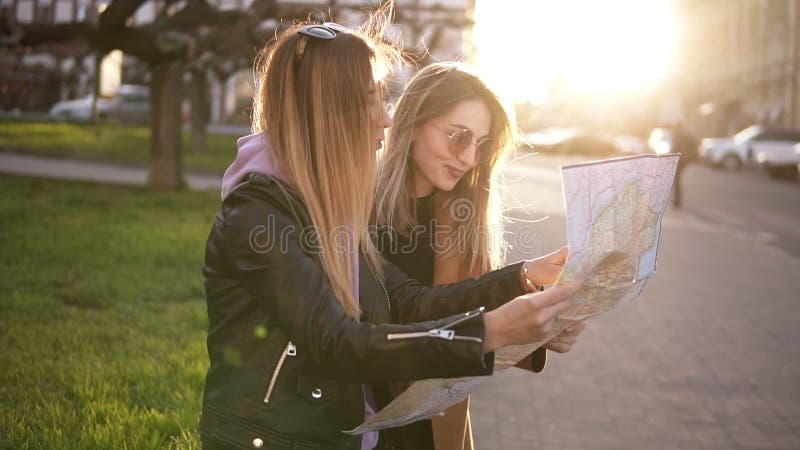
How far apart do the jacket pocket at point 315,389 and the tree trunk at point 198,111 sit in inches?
974

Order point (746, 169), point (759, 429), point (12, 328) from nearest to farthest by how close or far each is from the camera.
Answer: point (759, 429)
point (12, 328)
point (746, 169)

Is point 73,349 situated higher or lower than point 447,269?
lower

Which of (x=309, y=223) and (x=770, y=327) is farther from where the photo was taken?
(x=770, y=327)

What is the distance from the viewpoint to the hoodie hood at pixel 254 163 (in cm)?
218

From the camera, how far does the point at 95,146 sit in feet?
82.9

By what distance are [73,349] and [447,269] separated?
3.40m

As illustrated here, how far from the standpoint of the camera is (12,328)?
6219mm

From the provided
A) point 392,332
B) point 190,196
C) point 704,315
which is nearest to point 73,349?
point 392,332

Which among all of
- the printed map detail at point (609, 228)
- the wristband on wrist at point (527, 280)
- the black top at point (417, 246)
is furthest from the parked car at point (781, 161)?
the printed map detail at point (609, 228)

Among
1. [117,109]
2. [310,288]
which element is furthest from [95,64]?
[310,288]

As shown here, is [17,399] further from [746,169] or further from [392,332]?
[746,169]

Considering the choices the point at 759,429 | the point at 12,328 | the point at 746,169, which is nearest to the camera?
the point at 759,429

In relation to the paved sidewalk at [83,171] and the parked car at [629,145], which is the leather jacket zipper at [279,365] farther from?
the parked car at [629,145]

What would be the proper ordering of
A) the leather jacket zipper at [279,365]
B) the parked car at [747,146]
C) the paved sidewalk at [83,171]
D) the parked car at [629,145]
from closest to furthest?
the leather jacket zipper at [279,365] < the paved sidewalk at [83,171] < the parked car at [747,146] < the parked car at [629,145]
